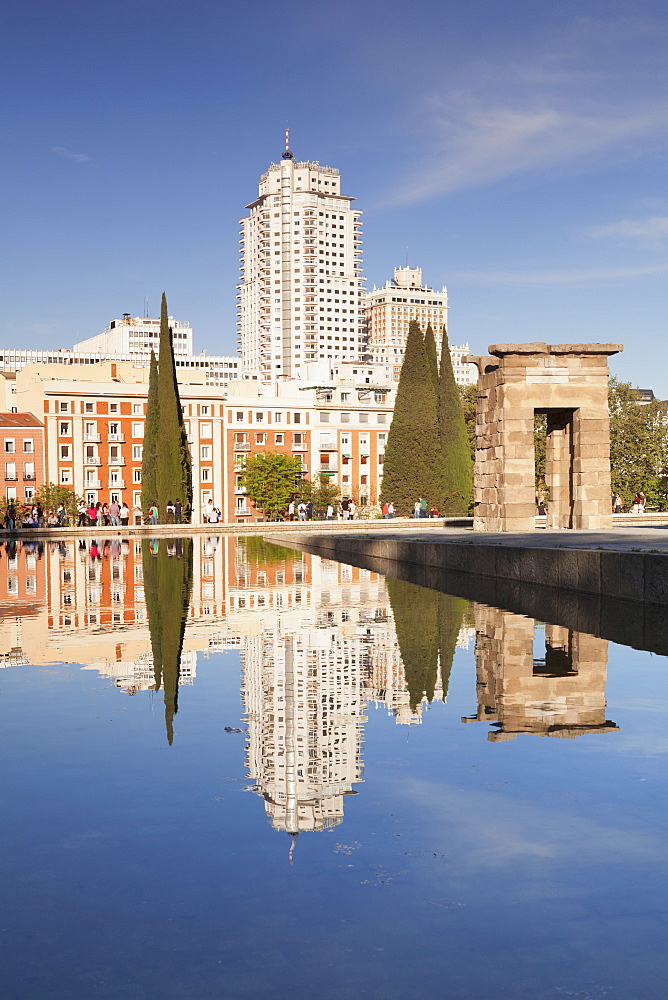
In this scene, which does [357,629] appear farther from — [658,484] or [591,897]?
[658,484]

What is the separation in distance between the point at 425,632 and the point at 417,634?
0.55 feet

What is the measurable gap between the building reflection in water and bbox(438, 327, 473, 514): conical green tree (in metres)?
52.0

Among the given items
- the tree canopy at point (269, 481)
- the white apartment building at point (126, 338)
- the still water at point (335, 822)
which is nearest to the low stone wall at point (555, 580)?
the still water at point (335, 822)

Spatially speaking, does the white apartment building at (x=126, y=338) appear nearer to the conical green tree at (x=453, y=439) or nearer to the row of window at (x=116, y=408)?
the row of window at (x=116, y=408)

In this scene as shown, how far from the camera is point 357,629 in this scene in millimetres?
11609

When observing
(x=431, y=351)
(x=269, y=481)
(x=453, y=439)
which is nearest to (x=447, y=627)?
(x=431, y=351)

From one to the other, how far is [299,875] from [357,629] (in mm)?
7545

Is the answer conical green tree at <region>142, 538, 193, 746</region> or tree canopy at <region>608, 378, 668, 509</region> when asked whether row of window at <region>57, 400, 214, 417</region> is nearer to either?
tree canopy at <region>608, 378, 668, 509</region>

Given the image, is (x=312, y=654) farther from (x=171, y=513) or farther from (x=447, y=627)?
(x=171, y=513)

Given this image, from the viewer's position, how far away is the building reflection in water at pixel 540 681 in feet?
22.1

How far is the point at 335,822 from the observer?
4.76 m

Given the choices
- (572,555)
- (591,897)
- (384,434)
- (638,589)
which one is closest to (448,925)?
(591,897)

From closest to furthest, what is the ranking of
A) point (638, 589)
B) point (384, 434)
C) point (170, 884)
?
point (170, 884), point (638, 589), point (384, 434)

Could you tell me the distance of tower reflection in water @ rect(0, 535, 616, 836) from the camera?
19.9ft
